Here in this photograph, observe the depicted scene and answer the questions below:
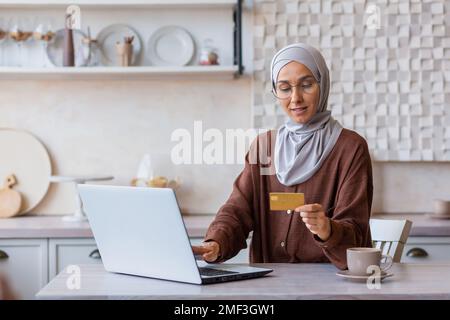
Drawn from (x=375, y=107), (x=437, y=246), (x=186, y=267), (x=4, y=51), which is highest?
(x=4, y=51)

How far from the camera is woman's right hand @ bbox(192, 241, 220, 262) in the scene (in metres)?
1.98

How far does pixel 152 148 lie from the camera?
361cm

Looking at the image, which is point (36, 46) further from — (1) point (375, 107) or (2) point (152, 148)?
(1) point (375, 107)

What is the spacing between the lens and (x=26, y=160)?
11.8 ft

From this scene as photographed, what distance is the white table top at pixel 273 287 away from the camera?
164 cm

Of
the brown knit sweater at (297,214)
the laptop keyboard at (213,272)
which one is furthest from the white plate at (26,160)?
the laptop keyboard at (213,272)

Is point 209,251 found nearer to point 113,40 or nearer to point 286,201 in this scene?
point 286,201

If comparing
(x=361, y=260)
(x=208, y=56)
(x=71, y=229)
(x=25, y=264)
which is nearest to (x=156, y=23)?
(x=208, y=56)

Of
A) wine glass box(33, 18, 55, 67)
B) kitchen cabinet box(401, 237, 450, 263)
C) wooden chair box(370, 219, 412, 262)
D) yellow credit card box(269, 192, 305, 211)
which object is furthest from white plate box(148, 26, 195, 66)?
yellow credit card box(269, 192, 305, 211)

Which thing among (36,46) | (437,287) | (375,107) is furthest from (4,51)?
(437,287)

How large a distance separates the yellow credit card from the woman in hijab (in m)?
0.27

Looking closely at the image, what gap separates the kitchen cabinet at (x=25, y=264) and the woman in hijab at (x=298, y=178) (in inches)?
48.2

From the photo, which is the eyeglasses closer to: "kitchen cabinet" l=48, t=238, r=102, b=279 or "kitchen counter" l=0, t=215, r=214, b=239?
"kitchen counter" l=0, t=215, r=214, b=239
